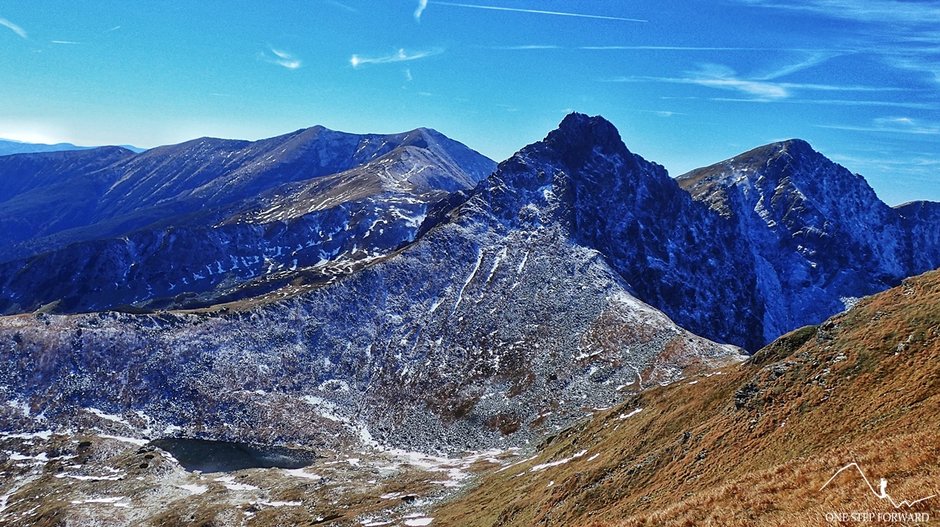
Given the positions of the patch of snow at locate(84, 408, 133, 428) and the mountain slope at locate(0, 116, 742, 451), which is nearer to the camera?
the patch of snow at locate(84, 408, 133, 428)

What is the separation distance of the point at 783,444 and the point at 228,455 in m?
101

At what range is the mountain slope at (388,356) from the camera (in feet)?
359

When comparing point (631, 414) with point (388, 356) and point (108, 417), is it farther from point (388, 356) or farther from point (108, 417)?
point (108, 417)

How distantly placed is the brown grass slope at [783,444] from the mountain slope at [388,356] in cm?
5256

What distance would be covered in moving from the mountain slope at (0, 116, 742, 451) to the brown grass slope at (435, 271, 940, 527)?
2069 inches

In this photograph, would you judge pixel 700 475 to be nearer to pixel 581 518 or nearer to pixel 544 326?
pixel 581 518

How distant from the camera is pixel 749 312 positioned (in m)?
187

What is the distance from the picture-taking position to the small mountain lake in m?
97.1

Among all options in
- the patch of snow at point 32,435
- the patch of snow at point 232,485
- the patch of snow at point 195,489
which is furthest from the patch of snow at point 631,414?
the patch of snow at point 32,435

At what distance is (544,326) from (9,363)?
122 m

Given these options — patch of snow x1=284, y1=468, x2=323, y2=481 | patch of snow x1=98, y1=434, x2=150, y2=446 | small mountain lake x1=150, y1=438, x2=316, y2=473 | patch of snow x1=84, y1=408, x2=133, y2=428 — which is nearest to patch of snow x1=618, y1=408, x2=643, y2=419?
patch of snow x1=284, y1=468, x2=323, y2=481

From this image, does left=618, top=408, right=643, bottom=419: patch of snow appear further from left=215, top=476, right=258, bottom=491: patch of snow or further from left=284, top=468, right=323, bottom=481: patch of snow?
left=215, top=476, right=258, bottom=491: patch of snow

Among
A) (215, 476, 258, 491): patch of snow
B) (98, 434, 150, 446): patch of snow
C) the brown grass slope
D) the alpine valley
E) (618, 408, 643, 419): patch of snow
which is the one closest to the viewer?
the brown grass slope

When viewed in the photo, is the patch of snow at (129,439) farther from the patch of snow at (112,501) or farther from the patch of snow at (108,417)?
the patch of snow at (112,501)
